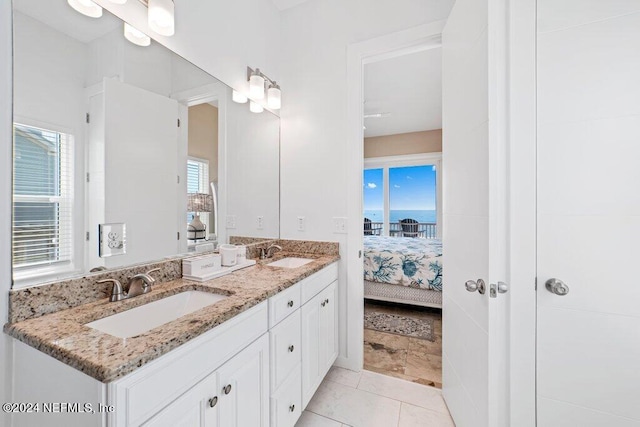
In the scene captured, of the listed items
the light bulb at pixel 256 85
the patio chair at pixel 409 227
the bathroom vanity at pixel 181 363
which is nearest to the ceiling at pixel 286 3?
the light bulb at pixel 256 85

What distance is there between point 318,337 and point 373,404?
548 mm

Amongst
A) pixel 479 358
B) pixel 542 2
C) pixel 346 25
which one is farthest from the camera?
pixel 346 25

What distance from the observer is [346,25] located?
194 cm

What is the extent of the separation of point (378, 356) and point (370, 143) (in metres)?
4.55

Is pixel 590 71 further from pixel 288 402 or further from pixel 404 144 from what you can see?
pixel 404 144

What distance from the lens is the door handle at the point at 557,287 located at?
39.9 inches

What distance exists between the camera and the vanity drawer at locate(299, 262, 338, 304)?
1452 millimetres

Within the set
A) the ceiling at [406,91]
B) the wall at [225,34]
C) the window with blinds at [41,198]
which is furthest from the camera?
the ceiling at [406,91]

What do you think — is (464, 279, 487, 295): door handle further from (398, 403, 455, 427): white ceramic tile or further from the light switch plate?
the light switch plate

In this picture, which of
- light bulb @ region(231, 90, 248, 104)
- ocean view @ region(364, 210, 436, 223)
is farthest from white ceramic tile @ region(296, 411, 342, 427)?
ocean view @ region(364, 210, 436, 223)

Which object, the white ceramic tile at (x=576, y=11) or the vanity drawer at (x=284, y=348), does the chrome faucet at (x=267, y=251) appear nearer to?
the vanity drawer at (x=284, y=348)

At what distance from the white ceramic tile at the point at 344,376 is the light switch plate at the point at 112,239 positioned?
5.19 feet

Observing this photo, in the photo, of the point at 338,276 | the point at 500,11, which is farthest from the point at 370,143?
the point at 500,11

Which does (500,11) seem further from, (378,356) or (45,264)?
(378,356)
